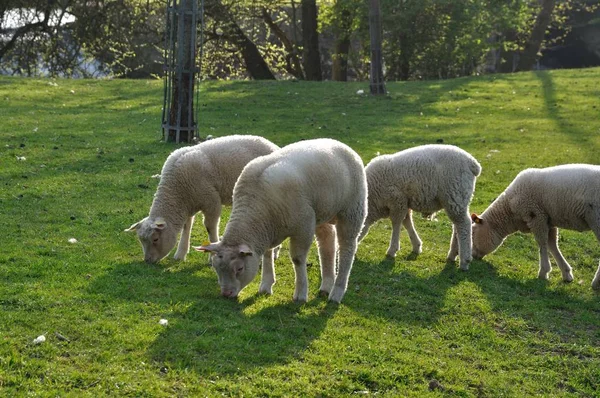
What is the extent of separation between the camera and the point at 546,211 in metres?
10.1

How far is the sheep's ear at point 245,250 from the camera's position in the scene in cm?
749

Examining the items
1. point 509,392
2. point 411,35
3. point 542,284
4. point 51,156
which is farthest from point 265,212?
point 411,35

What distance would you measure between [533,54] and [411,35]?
7.78 metres

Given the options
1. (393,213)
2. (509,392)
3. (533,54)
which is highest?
(533,54)

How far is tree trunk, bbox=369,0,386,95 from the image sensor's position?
22.6m

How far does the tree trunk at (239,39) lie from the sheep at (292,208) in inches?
866

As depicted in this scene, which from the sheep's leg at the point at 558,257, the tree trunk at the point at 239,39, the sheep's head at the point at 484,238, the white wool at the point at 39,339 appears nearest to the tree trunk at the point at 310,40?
the tree trunk at the point at 239,39

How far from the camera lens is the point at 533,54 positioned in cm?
3509

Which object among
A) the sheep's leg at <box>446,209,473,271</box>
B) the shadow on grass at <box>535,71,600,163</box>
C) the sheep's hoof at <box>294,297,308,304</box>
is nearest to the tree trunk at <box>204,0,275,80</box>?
the shadow on grass at <box>535,71,600,163</box>

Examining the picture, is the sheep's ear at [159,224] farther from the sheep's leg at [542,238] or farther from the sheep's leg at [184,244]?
the sheep's leg at [542,238]

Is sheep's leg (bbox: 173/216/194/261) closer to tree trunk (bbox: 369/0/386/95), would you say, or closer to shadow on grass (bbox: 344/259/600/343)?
shadow on grass (bbox: 344/259/600/343)

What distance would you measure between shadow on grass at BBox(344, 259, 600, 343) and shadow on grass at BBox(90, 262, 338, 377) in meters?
0.71

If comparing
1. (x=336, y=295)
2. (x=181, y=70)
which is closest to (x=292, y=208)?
(x=336, y=295)

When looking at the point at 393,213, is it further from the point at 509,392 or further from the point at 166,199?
the point at 509,392
